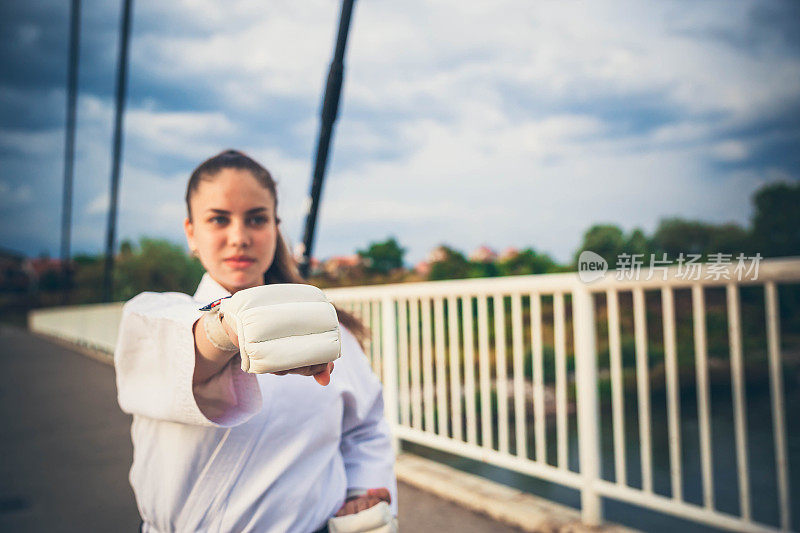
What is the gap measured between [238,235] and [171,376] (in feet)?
0.82

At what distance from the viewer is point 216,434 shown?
0.86 metres

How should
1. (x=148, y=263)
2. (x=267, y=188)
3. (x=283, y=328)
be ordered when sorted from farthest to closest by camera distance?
(x=148, y=263)
(x=267, y=188)
(x=283, y=328)

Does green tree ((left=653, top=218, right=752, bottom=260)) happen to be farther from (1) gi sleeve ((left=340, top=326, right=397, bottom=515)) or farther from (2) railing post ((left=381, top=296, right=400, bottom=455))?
(1) gi sleeve ((left=340, top=326, right=397, bottom=515))

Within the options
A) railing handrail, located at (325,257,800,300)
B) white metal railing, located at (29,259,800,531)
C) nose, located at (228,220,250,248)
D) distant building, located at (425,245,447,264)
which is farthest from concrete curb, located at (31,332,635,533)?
distant building, located at (425,245,447,264)

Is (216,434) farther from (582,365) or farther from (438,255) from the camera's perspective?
(438,255)

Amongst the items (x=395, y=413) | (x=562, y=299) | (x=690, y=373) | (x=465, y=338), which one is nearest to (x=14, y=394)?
(x=395, y=413)

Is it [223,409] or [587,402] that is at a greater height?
[223,409]

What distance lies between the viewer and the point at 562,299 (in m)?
2.23

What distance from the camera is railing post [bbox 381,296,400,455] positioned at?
3.22 m

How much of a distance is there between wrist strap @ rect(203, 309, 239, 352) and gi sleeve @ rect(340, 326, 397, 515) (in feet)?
1.03

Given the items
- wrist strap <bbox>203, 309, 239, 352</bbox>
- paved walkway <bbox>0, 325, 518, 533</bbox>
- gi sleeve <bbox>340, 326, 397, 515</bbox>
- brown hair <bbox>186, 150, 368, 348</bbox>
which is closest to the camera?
wrist strap <bbox>203, 309, 239, 352</bbox>

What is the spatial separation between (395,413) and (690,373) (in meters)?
23.2

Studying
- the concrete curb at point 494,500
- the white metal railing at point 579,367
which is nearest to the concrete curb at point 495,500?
the concrete curb at point 494,500

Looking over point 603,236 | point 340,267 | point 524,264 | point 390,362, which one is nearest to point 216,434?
point 390,362
